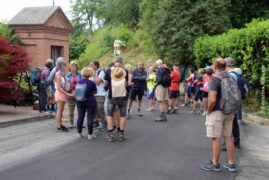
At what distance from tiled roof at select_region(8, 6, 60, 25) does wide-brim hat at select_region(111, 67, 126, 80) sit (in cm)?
1346

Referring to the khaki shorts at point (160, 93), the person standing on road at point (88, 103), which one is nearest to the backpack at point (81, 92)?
the person standing on road at point (88, 103)

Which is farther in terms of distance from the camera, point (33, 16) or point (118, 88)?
point (33, 16)

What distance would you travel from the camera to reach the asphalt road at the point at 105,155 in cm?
→ 708

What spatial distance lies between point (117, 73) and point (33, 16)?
48.0ft

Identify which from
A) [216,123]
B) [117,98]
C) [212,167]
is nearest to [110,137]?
[117,98]

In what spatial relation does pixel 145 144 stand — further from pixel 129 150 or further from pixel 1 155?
pixel 1 155

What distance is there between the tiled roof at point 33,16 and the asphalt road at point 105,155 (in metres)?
11.8

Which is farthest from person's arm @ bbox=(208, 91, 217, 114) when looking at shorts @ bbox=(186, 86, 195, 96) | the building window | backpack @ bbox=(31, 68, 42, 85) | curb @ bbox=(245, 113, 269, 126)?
the building window

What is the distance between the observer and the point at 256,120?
13.9 m

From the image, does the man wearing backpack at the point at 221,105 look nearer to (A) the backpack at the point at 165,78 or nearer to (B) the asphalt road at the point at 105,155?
(B) the asphalt road at the point at 105,155

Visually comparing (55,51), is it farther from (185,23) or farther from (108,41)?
(108,41)

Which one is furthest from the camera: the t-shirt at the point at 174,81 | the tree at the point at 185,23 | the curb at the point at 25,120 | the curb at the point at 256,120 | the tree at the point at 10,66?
the tree at the point at 185,23

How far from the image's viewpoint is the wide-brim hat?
10148 mm

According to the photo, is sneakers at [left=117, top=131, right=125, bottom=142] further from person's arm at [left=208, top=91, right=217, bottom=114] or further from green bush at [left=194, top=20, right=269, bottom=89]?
green bush at [left=194, top=20, right=269, bottom=89]
